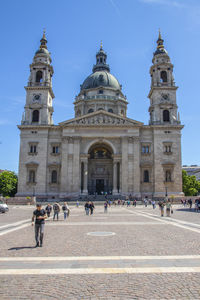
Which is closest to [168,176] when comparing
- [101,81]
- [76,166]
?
[76,166]

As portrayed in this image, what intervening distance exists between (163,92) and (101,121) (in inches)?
581

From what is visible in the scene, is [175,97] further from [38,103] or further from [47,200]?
[47,200]

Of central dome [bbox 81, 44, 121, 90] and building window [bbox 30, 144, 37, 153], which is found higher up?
central dome [bbox 81, 44, 121, 90]

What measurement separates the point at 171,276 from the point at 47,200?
44.8m

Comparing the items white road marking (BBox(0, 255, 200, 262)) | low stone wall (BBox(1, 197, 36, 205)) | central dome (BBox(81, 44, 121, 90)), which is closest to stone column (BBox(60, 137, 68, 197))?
low stone wall (BBox(1, 197, 36, 205))

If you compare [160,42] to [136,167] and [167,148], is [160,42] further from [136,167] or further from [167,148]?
[136,167]

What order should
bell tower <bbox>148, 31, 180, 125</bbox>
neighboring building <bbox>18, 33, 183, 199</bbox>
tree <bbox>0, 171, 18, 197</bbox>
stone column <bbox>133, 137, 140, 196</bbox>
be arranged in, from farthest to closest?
tree <bbox>0, 171, 18, 197</bbox> < bell tower <bbox>148, 31, 180, 125</bbox> < neighboring building <bbox>18, 33, 183, 199</bbox> < stone column <bbox>133, 137, 140, 196</bbox>

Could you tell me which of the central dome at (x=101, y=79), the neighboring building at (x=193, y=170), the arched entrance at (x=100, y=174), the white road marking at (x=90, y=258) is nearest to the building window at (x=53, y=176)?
the arched entrance at (x=100, y=174)

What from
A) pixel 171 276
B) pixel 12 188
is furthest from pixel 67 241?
pixel 12 188

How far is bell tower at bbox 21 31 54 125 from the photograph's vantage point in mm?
54031

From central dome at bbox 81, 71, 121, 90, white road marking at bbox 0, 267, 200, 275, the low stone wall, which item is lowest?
the low stone wall

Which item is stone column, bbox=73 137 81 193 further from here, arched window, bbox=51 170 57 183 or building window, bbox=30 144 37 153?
building window, bbox=30 144 37 153

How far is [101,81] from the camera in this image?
6738cm

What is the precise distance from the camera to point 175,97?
2162 inches
